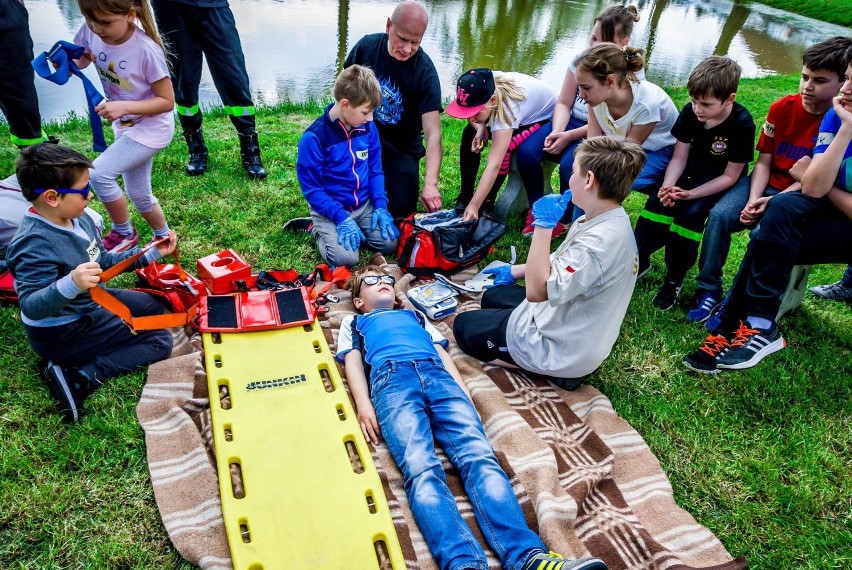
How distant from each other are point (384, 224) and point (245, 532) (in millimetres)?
2415

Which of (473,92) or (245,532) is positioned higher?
(473,92)

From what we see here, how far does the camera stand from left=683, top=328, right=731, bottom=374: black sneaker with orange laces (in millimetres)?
3145

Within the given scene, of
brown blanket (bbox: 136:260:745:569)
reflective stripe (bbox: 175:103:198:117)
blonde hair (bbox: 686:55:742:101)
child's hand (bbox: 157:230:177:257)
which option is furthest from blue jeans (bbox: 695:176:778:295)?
reflective stripe (bbox: 175:103:198:117)

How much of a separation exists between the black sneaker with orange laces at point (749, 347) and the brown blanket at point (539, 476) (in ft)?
2.65

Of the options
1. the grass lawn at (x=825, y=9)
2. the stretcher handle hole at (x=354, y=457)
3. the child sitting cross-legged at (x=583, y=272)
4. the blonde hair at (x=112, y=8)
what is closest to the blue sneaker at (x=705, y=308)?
Result: the child sitting cross-legged at (x=583, y=272)

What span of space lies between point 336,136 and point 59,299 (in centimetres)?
201

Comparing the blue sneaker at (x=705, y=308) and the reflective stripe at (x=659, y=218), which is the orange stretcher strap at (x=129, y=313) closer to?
the reflective stripe at (x=659, y=218)

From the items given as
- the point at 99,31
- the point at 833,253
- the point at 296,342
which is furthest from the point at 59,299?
the point at 833,253

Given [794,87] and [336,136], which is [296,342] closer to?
[336,136]

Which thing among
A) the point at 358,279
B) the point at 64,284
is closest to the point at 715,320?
the point at 358,279

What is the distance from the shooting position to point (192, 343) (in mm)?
2986

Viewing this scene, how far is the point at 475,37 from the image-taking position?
12.1m

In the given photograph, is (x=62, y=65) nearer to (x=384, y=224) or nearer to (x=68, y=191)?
(x=68, y=191)

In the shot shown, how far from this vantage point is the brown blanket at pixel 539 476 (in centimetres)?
211
